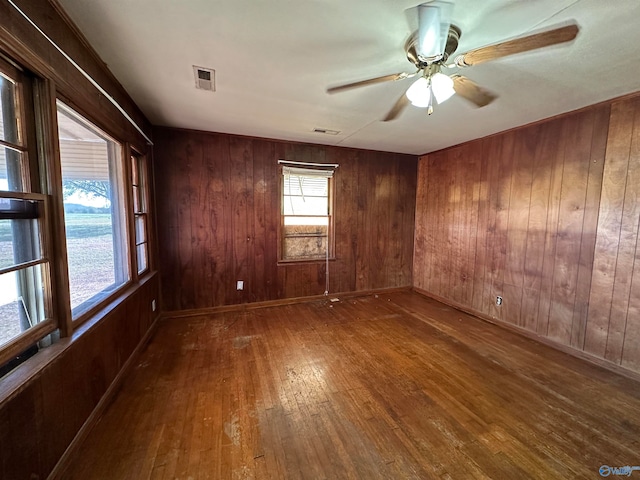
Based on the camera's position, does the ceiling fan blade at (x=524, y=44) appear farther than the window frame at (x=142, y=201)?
No

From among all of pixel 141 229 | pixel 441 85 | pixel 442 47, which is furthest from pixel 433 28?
pixel 141 229

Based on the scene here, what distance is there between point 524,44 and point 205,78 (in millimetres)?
2023

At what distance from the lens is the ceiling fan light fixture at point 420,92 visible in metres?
1.53

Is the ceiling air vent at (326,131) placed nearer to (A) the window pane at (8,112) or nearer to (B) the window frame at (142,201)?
(B) the window frame at (142,201)

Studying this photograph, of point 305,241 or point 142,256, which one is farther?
point 305,241

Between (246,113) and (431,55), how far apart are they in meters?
1.88

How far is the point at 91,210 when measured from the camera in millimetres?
1821

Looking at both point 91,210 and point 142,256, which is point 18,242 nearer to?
point 91,210

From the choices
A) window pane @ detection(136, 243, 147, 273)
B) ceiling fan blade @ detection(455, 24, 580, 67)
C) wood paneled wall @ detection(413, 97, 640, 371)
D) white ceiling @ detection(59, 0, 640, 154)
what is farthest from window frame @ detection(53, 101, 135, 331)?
wood paneled wall @ detection(413, 97, 640, 371)

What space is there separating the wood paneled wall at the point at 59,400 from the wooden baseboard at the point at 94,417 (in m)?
0.03

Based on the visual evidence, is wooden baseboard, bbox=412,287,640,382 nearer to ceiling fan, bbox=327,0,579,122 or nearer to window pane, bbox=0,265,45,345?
ceiling fan, bbox=327,0,579,122

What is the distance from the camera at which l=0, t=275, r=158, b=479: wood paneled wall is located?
40.4 inches

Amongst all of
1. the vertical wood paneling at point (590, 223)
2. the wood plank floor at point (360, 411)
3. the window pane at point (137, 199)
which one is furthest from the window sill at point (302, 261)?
the vertical wood paneling at point (590, 223)

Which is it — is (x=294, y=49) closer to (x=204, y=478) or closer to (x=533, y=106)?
(x=533, y=106)
